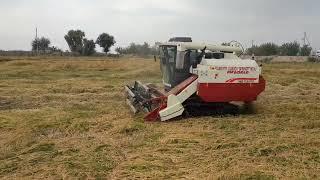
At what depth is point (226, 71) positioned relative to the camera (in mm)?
13188

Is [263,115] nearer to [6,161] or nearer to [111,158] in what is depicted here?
[111,158]

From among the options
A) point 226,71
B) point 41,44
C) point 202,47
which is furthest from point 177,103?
point 41,44

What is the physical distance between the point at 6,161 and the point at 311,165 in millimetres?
5057

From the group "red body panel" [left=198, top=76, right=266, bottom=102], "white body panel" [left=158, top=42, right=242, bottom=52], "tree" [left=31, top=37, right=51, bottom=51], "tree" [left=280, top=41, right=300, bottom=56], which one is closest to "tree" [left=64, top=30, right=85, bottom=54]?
"tree" [left=31, top=37, right=51, bottom=51]

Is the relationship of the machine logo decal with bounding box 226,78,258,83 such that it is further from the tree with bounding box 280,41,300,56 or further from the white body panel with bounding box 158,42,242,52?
the tree with bounding box 280,41,300,56

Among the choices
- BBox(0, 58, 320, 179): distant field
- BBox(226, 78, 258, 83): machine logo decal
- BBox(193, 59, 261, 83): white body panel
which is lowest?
BBox(0, 58, 320, 179): distant field

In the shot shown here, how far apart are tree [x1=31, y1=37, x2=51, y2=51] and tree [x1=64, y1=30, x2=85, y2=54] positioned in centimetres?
1356

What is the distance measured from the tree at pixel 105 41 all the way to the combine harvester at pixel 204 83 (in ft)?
260

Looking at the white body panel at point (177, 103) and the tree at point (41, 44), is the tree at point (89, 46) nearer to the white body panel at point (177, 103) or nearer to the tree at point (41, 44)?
the tree at point (41, 44)

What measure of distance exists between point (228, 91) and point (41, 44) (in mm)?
99817

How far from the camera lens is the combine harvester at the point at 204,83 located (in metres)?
13.1

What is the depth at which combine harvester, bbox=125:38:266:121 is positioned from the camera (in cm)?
1308

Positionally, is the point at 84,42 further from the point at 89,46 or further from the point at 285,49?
the point at 285,49

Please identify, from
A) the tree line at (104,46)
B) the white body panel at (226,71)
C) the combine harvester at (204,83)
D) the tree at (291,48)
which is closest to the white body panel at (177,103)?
the combine harvester at (204,83)
